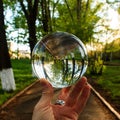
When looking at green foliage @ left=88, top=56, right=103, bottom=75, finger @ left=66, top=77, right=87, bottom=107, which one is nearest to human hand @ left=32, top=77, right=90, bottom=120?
finger @ left=66, top=77, right=87, bottom=107

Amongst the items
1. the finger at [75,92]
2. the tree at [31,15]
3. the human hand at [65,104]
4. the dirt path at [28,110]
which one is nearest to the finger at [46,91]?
the human hand at [65,104]

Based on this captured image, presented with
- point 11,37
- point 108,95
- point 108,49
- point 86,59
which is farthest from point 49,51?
point 108,49

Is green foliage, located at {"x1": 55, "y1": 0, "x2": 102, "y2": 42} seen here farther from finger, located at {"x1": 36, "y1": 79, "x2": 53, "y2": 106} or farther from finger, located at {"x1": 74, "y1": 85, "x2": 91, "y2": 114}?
finger, located at {"x1": 36, "y1": 79, "x2": 53, "y2": 106}

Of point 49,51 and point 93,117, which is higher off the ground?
point 49,51

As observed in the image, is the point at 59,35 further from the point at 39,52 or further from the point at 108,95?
the point at 108,95

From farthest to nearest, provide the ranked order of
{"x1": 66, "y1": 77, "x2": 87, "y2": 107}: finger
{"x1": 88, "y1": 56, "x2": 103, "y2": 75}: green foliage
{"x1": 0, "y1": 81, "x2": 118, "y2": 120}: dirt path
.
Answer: {"x1": 88, "y1": 56, "x2": 103, "y2": 75}: green foliage < {"x1": 0, "y1": 81, "x2": 118, "y2": 120}: dirt path < {"x1": 66, "y1": 77, "x2": 87, "y2": 107}: finger

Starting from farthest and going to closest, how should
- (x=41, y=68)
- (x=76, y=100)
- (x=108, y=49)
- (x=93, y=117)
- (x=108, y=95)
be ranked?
1. (x=108, y=49)
2. (x=108, y=95)
3. (x=93, y=117)
4. (x=76, y=100)
5. (x=41, y=68)

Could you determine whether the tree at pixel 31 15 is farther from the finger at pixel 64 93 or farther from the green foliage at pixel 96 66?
the finger at pixel 64 93

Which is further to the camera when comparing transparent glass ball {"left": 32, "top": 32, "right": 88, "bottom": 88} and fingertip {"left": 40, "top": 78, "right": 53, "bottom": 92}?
transparent glass ball {"left": 32, "top": 32, "right": 88, "bottom": 88}
